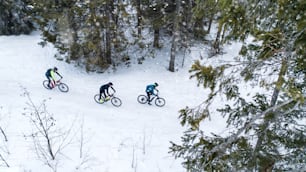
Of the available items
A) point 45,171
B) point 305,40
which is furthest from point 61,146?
point 305,40

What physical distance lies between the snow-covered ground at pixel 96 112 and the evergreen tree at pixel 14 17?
601 mm

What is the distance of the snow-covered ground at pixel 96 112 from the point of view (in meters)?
11.0

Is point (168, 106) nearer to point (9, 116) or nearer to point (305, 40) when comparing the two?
point (9, 116)

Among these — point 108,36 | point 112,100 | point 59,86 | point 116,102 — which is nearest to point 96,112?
point 112,100

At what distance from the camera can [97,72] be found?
19.0 meters

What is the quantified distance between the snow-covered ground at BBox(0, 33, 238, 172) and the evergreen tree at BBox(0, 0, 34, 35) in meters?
0.60

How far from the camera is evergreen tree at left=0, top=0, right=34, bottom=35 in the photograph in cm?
2078

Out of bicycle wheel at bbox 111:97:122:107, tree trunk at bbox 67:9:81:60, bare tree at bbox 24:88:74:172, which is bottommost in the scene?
bare tree at bbox 24:88:74:172

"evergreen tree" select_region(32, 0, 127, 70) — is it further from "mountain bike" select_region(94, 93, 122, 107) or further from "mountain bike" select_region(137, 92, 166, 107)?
"mountain bike" select_region(137, 92, 166, 107)

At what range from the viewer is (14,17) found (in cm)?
2142

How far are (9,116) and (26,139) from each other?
2.22 m

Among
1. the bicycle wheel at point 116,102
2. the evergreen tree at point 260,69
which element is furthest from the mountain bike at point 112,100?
the evergreen tree at point 260,69

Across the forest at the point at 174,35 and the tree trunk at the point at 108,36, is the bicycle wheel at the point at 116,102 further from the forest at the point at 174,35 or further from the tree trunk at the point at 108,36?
the tree trunk at the point at 108,36

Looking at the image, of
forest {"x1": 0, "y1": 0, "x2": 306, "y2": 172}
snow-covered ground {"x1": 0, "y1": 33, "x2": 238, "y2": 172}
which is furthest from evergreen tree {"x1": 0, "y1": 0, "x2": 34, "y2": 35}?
snow-covered ground {"x1": 0, "y1": 33, "x2": 238, "y2": 172}
